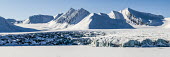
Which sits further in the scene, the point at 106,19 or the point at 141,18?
the point at 141,18

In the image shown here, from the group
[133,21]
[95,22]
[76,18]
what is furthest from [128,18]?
[95,22]

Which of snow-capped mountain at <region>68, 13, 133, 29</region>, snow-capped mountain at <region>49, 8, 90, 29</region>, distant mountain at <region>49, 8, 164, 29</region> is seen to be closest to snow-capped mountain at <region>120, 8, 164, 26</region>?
distant mountain at <region>49, 8, 164, 29</region>

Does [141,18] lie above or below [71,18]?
above

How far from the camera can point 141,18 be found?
13412 cm

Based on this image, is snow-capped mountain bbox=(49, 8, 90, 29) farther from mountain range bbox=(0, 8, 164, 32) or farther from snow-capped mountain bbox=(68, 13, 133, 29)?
snow-capped mountain bbox=(68, 13, 133, 29)

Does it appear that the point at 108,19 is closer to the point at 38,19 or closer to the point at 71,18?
the point at 71,18

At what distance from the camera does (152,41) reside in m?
25.6

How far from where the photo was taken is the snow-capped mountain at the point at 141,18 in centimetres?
13150

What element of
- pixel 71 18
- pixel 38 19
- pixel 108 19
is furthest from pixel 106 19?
pixel 38 19

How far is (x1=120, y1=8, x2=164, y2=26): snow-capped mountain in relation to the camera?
5177 inches
